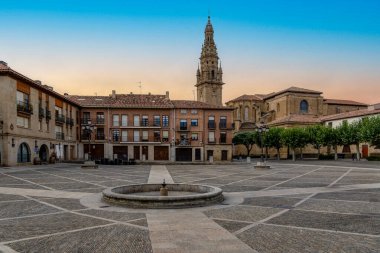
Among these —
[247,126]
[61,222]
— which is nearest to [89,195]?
[61,222]

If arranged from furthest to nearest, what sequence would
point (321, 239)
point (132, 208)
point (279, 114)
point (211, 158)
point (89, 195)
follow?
1. point (279, 114)
2. point (211, 158)
3. point (89, 195)
4. point (132, 208)
5. point (321, 239)

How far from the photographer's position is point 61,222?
9.45 meters

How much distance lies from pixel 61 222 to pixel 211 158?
137ft

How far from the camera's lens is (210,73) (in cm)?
9075

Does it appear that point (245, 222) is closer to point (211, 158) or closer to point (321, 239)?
point (321, 239)

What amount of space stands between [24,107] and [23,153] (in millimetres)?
4879

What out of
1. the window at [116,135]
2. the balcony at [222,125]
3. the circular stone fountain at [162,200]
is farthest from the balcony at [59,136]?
the circular stone fountain at [162,200]

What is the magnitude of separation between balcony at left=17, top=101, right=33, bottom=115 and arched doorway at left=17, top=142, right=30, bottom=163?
11.2 ft

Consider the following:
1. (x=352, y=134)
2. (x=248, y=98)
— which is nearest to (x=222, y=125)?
(x=352, y=134)

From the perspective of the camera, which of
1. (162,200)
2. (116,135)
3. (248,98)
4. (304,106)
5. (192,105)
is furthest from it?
(248,98)

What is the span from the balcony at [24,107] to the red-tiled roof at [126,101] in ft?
57.0

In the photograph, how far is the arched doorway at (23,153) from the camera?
109 ft

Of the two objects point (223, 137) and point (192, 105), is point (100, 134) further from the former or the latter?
point (223, 137)

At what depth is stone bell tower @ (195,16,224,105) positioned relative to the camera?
90375 millimetres
